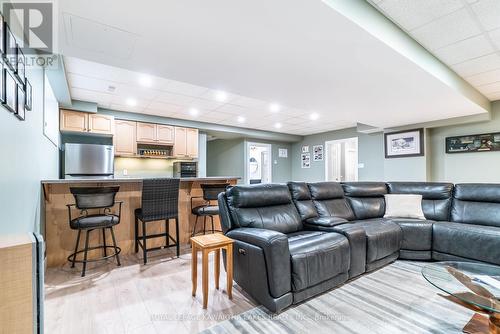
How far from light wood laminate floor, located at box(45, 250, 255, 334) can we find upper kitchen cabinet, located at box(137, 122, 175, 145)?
10.0 feet

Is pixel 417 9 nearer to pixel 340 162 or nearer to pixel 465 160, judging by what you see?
pixel 465 160

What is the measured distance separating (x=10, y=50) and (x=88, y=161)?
3476 mm

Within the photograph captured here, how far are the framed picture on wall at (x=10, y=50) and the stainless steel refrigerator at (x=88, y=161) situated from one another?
3.28 m

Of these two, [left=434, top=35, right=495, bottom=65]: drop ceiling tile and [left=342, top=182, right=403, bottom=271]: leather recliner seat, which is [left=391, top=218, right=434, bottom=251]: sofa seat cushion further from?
[left=434, top=35, right=495, bottom=65]: drop ceiling tile

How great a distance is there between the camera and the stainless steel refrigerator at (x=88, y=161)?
14.4ft

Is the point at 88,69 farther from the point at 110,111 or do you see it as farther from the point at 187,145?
the point at 187,145

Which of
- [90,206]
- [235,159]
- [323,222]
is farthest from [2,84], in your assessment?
[235,159]

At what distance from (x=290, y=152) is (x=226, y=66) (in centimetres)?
618

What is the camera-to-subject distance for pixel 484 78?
3.42 metres

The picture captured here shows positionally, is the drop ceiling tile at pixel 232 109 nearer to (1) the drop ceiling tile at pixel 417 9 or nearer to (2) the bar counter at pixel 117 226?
(2) the bar counter at pixel 117 226

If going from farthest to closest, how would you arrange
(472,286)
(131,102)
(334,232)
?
(131,102), (334,232), (472,286)

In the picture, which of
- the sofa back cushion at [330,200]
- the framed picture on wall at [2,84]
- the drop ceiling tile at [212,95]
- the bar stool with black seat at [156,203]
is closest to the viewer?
the framed picture on wall at [2,84]

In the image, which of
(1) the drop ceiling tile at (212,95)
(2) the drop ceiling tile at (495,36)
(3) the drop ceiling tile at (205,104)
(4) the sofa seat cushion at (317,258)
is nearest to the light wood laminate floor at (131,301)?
(4) the sofa seat cushion at (317,258)

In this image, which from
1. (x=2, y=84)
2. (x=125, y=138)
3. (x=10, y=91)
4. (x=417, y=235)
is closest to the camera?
(x=2, y=84)
